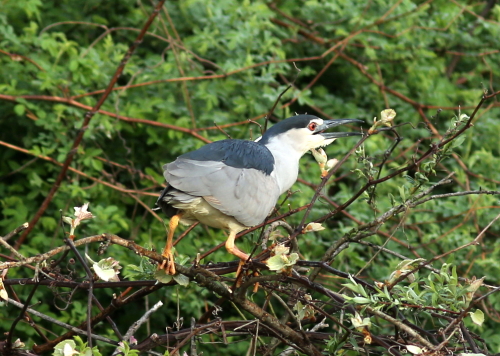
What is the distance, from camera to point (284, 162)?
3.05m

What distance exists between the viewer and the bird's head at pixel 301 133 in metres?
3.10

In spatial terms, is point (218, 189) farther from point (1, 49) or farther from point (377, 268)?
point (1, 49)

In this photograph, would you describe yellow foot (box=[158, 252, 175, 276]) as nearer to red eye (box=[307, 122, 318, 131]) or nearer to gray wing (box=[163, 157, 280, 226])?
gray wing (box=[163, 157, 280, 226])

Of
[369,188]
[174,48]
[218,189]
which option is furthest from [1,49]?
[369,188]

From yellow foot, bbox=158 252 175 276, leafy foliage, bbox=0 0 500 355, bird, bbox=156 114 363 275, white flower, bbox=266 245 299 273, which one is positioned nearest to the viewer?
white flower, bbox=266 245 299 273

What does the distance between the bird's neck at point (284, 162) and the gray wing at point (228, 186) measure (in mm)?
248

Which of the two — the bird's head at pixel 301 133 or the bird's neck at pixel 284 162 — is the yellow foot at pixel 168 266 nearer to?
the bird's neck at pixel 284 162

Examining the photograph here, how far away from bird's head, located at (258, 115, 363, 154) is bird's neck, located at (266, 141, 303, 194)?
0.6 inches

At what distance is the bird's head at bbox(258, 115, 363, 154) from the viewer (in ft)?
10.2

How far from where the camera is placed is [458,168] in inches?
175

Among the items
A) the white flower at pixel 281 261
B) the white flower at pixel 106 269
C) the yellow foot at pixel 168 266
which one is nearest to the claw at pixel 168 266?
the yellow foot at pixel 168 266

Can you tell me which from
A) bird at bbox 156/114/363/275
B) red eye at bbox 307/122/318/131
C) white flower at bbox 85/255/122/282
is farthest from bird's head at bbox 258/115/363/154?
white flower at bbox 85/255/122/282

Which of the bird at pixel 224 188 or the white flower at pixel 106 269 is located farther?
the bird at pixel 224 188

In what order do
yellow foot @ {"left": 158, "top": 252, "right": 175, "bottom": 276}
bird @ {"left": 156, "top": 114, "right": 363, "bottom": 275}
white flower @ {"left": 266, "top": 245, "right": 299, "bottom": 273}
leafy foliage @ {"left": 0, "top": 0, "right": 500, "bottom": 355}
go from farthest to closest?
leafy foliage @ {"left": 0, "top": 0, "right": 500, "bottom": 355} < bird @ {"left": 156, "top": 114, "right": 363, "bottom": 275} < yellow foot @ {"left": 158, "top": 252, "right": 175, "bottom": 276} < white flower @ {"left": 266, "top": 245, "right": 299, "bottom": 273}
